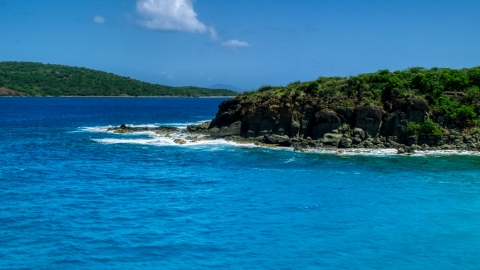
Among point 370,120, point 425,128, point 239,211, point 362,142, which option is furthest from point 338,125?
point 239,211

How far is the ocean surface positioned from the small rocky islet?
5308mm

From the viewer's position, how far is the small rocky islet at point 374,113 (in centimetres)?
5312

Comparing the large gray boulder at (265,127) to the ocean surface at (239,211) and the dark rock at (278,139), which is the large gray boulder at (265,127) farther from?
the ocean surface at (239,211)

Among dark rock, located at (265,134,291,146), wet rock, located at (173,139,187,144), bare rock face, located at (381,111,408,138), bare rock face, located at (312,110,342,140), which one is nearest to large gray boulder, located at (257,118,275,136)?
dark rock, located at (265,134,291,146)

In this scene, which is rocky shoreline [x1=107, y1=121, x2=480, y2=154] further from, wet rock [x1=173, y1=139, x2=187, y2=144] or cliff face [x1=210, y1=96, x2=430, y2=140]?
cliff face [x1=210, y1=96, x2=430, y2=140]

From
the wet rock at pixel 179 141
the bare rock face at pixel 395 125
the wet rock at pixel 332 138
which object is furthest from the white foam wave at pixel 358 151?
the wet rock at pixel 179 141

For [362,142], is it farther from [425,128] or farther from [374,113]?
[425,128]

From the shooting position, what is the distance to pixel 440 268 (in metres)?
19.9

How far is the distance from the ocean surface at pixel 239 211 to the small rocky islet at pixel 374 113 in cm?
531

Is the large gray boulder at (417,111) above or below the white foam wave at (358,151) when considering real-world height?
above

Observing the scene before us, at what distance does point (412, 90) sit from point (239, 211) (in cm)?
3733

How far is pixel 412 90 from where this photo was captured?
186ft

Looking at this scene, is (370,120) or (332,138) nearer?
(332,138)

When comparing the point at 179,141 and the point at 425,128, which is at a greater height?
the point at 425,128
